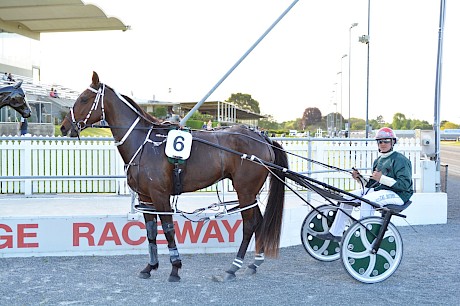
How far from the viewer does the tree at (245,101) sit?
102706 millimetres

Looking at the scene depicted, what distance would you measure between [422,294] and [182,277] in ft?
8.87

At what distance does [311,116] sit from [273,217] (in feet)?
351

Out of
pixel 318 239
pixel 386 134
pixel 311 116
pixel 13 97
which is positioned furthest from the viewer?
pixel 311 116

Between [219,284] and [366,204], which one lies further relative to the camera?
[366,204]

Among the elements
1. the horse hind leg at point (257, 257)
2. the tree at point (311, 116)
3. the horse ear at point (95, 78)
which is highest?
the tree at point (311, 116)

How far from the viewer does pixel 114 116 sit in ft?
19.4

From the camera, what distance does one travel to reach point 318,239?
6.61 m

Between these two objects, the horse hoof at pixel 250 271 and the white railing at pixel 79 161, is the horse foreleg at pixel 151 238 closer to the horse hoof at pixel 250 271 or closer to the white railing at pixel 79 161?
the horse hoof at pixel 250 271

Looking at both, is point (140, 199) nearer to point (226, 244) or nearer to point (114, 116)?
point (114, 116)

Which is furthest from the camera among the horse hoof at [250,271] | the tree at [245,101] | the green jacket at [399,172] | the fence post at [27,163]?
the tree at [245,101]

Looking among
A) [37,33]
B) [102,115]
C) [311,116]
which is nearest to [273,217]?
[102,115]

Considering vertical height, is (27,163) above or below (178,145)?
below

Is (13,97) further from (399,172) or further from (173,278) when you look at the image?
(399,172)

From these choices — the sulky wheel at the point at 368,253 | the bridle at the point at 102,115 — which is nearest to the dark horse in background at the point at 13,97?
the bridle at the point at 102,115
